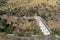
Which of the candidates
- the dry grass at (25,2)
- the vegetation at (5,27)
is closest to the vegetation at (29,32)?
the vegetation at (5,27)

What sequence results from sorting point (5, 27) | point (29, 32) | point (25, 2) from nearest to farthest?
point (29, 32) → point (5, 27) → point (25, 2)

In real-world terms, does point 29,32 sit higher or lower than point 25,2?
lower

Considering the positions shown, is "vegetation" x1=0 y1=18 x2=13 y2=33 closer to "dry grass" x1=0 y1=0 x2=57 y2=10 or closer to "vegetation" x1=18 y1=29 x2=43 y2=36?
"vegetation" x1=18 y1=29 x2=43 y2=36

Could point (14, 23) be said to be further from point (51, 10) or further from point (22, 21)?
point (51, 10)

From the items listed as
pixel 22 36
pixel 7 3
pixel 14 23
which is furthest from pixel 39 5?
pixel 22 36

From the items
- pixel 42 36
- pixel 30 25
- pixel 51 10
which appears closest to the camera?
pixel 42 36

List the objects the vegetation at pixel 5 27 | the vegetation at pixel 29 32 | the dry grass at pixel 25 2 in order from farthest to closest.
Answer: the dry grass at pixel 25 2 → the vegetation at pixel 5 27 → the vegetation at pixel 29 32

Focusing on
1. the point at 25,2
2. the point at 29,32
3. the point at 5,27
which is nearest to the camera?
the point at 29,32

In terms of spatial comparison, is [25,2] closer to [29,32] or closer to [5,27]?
[5,27]

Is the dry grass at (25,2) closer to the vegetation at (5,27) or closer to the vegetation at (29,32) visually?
the vegetation at (5,27)

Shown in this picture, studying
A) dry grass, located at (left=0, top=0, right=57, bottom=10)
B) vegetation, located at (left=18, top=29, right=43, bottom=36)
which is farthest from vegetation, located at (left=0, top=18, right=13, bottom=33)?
dry grass, located at (left=0, top=0, right=57, bottom=10)

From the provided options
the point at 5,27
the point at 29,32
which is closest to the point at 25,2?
the point at 5,27
